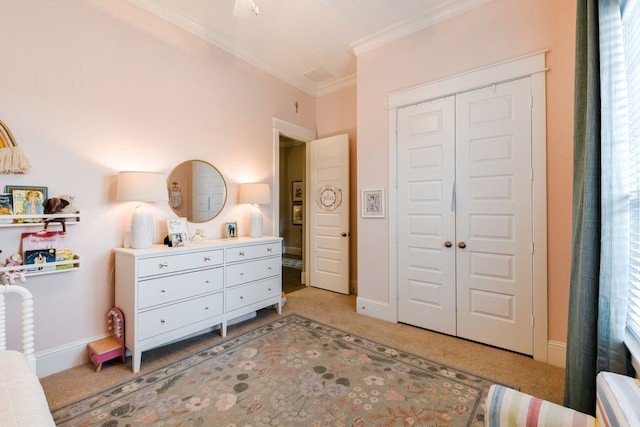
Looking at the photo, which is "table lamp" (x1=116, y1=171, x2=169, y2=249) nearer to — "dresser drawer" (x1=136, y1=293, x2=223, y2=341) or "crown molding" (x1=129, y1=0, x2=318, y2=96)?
"dresser drawer" (x1=136, y1=293, x2=223, y2=341)

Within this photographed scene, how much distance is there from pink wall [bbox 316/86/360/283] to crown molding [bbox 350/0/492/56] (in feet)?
2.82

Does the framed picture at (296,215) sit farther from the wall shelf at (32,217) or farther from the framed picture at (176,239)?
the wall shelf at (32,217)

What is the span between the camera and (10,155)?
75.2 inches

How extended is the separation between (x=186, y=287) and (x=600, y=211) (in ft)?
9.32

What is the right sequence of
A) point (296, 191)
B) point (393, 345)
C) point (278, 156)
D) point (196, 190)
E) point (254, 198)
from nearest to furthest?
point (393, 345) → point (196, 190) → point (254, 198) → point (278, 156) → point (296, 191)

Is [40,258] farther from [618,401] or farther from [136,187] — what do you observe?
[618,401]

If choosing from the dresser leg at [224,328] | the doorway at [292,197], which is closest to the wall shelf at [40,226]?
the dresser leg at [224,328]

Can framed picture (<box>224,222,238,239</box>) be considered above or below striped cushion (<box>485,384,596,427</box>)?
above

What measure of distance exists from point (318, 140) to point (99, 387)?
365cm

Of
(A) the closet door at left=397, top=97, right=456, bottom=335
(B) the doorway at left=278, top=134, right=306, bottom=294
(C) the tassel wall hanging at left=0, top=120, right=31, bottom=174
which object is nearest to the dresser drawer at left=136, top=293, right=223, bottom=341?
(C) the tassel wall hanging at left=0, top=120, right=31, bottom=174

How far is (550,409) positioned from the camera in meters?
1.01

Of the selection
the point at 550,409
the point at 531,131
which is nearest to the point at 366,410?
the point at 550,409

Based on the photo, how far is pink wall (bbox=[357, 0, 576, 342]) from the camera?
87.4 inches

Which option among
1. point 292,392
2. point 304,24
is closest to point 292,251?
point 304,24
